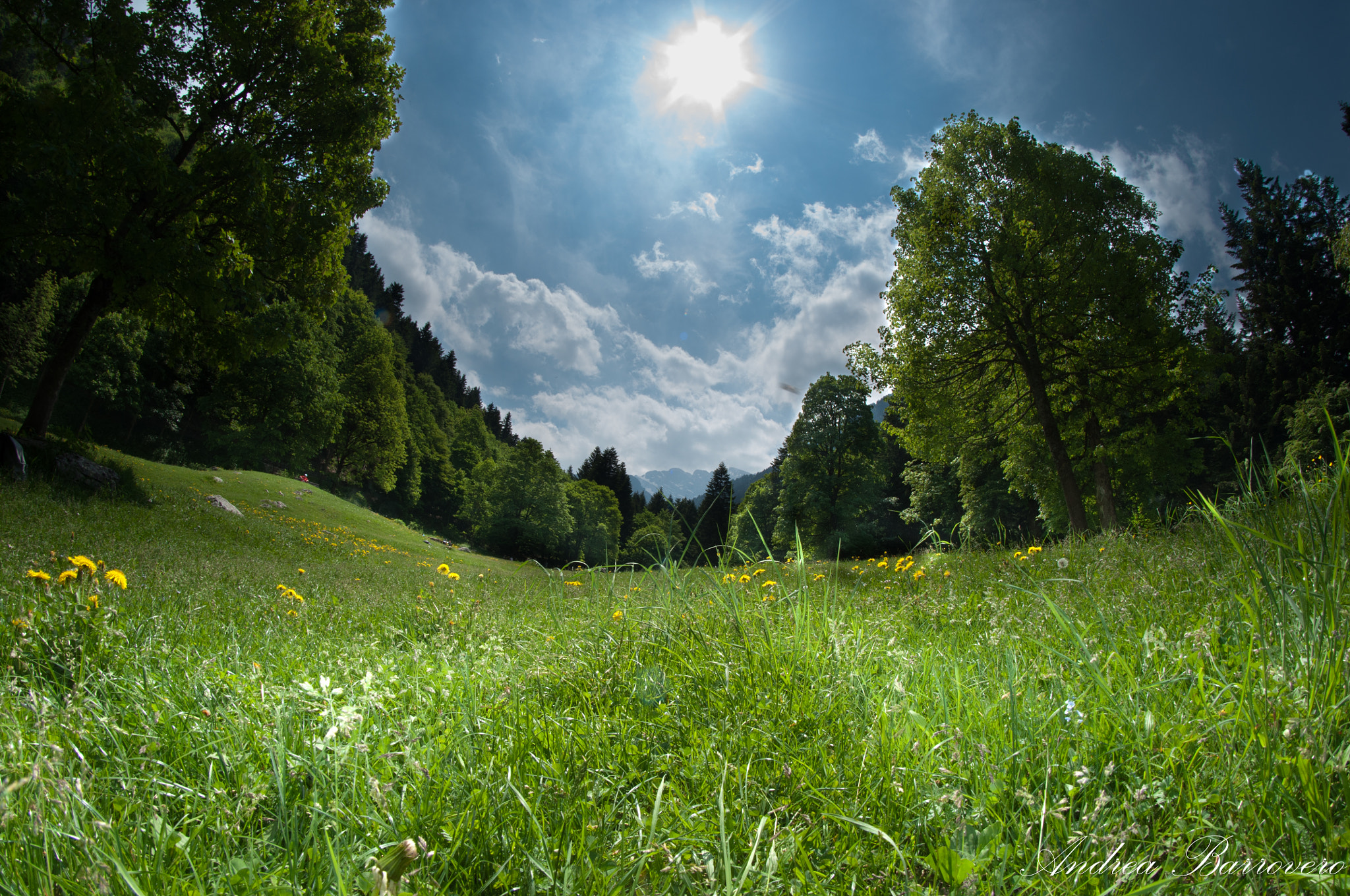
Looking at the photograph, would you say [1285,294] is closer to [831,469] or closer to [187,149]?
[831,469]

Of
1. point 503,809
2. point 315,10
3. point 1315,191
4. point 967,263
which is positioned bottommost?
point 503,809

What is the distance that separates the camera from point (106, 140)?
33.1 ft

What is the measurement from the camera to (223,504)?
53.6 ft

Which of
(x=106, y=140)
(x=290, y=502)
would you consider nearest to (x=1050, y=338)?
(x=106, y=140)

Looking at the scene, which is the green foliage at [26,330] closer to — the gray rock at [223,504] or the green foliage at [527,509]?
the gray rock at [223,504]

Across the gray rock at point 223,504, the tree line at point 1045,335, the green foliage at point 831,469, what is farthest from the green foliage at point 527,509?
the tree line at point 1045,335

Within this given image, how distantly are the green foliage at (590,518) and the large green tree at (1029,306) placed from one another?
34.8 meters

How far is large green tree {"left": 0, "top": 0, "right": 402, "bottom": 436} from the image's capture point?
32.9 ft

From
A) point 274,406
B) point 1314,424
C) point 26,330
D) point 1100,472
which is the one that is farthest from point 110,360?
point 1314,424

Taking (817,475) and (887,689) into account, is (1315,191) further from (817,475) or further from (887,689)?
(887,689)

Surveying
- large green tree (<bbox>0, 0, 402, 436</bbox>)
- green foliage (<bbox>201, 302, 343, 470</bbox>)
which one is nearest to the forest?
large green tree (<bbox>0, 0, 402, 436</bbox>)

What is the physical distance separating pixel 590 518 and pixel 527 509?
39.8 feet

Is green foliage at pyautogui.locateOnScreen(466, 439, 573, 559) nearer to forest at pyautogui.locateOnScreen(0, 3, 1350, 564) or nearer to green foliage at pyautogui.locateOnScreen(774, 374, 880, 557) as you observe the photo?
green foliage at pyautogui.locateOnScreen(774, 374, 880, 557)

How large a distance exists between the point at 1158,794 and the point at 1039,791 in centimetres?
24
